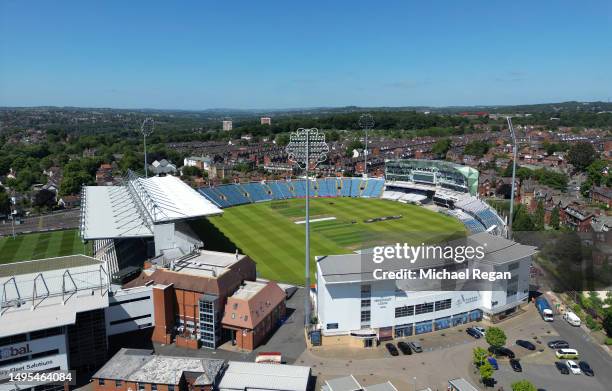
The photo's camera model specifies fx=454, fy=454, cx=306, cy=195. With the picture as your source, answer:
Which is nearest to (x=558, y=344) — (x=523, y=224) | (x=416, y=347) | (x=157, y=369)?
→ (x=416, y=347)

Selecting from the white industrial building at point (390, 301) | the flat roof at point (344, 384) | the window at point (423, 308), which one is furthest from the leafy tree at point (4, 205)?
the window at point (423, 308)

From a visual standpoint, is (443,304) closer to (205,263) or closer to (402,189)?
(205,263)

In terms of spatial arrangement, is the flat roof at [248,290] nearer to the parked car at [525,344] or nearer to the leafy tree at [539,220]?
the parked car at [525,344]

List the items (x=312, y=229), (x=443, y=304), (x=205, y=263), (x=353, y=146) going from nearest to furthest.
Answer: (x=443, y=304), (x=205, y=263), (x=312, y=229), (x=353, y=146)

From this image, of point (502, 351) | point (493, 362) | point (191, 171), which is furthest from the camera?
point (191, 171)

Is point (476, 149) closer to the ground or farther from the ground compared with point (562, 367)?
farther from the ground

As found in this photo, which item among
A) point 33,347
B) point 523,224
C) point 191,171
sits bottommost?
point 33,347

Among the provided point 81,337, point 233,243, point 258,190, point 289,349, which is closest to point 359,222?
point 233,243

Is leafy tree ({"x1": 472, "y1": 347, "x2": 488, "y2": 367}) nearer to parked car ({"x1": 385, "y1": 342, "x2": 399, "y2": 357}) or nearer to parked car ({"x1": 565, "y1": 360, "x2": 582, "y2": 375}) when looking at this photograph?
parked car ({"x1": 385, "y1": 342, "x2": 399, "y2": 357})
